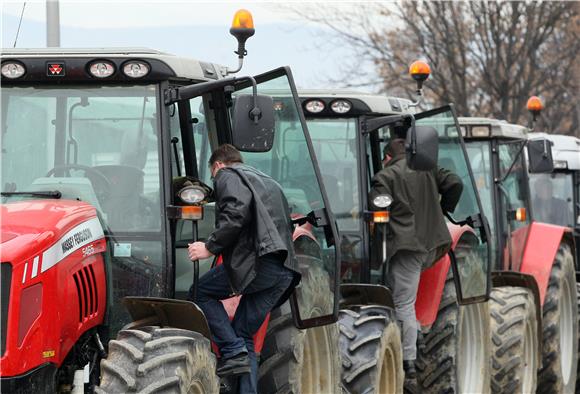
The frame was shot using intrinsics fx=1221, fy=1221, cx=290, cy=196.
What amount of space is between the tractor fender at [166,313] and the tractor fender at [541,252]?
6192 mm

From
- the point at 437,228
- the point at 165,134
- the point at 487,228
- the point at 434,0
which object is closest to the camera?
the point at 165,134

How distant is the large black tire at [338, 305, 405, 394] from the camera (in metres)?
8.30

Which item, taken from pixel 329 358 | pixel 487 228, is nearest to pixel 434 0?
pixel 487 228

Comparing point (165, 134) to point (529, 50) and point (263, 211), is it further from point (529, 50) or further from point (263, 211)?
point (529, 50)

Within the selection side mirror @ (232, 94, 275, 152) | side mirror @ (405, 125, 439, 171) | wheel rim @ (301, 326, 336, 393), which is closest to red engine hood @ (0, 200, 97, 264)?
side mirror @ (232, 94, 275, 152)

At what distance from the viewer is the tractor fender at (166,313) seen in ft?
20.5

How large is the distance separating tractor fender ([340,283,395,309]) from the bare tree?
17368mm

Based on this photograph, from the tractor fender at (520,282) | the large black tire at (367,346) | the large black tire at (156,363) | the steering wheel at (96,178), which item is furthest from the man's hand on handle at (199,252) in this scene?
the tractor fender at (520,282)

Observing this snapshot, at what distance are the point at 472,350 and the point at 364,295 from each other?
2003 millimetres

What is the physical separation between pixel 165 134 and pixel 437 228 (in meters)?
3.25

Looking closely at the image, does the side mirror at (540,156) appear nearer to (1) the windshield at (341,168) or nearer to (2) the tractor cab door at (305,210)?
(1) the windshield at (341,168)

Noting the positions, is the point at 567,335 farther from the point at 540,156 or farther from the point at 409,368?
the point at 409,368

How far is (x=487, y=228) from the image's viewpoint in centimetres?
1036

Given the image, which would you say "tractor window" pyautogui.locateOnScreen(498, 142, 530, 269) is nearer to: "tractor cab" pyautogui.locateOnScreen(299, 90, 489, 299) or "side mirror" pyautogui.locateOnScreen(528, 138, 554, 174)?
"side mirror" pyautogui.locateOnScreen(528, 138, 554, 174)
